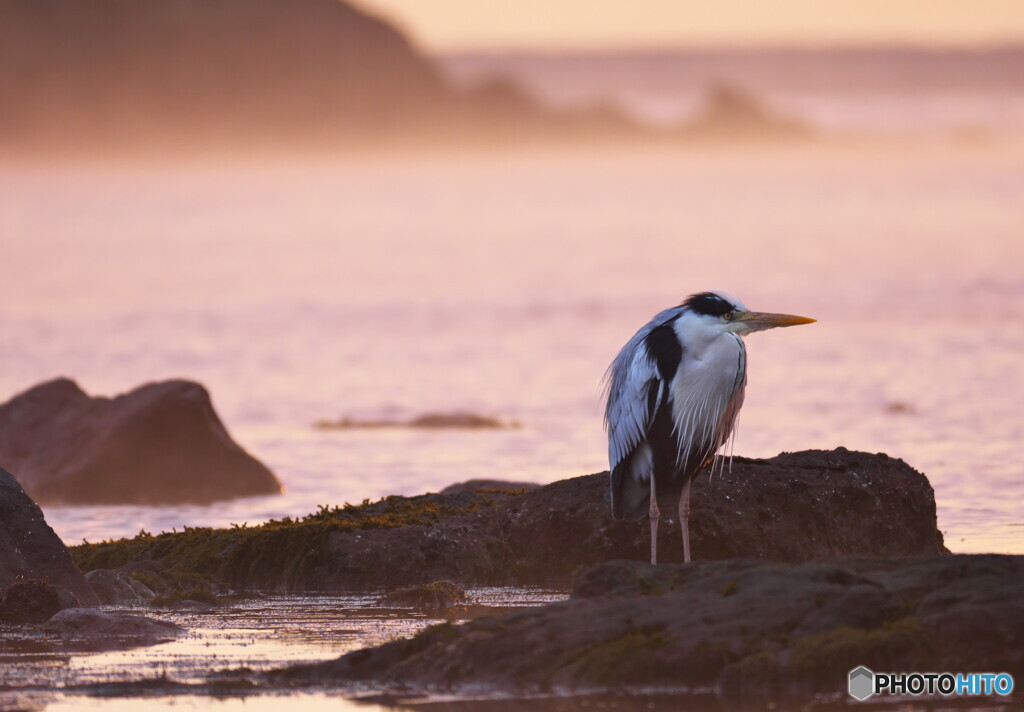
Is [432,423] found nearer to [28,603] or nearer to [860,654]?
[28,603]

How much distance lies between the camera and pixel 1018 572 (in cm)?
987

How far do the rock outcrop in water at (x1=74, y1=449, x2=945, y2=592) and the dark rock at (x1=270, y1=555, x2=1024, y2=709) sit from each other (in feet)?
12.9

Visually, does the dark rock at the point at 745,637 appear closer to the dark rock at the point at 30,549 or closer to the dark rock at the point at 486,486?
the dark rock at the point at 30,549

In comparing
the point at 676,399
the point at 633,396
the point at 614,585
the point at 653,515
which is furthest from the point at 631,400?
the point at 614,585

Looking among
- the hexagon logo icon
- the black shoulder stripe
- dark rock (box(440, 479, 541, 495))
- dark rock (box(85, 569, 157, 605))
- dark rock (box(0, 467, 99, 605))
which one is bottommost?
the hexagon logo icon

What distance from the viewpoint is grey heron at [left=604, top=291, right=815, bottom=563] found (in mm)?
13711

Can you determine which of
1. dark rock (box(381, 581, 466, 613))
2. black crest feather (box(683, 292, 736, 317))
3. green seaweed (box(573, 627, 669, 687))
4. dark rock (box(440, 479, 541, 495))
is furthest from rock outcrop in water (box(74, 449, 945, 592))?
green seaweed (box(573, 627, 669, 687))

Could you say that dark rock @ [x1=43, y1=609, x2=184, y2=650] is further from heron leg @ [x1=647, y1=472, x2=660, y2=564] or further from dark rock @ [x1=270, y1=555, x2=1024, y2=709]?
heron leg @ [x1=647, y1=472, x2=660, y2=564]

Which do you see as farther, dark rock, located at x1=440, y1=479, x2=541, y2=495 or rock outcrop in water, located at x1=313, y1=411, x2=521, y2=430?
rock outcrop in water, located at x1=313, y1=411, x2=521, y2=430

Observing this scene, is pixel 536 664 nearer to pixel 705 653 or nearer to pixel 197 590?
pixel 705 653

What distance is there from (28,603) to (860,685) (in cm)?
553

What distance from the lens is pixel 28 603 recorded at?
11.9m

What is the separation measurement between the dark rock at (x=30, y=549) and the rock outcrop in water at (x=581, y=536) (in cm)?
125

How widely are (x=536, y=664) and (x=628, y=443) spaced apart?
4.46 m
